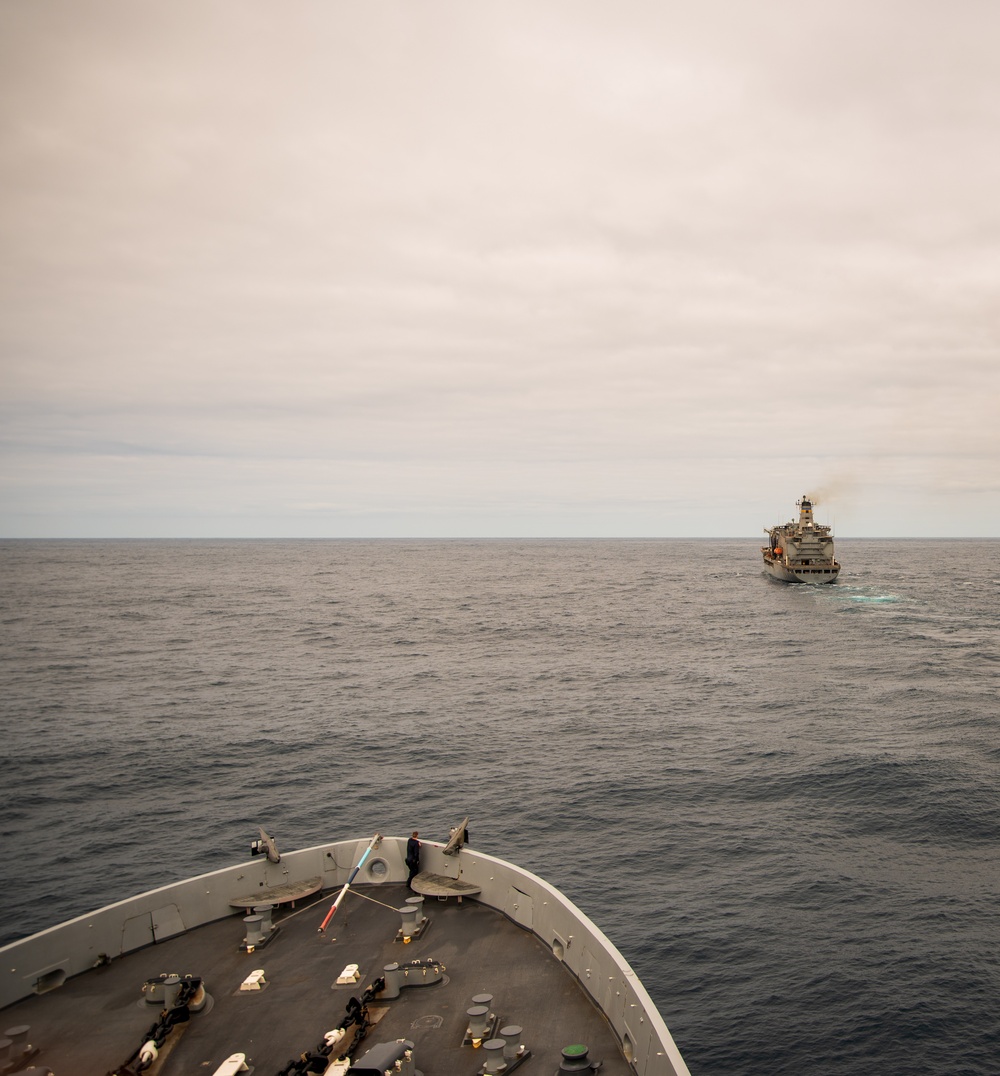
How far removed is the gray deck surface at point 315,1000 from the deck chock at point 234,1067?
0.24m

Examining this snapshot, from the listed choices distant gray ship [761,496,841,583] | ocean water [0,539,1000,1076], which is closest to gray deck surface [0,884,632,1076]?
ocean water [0,539,1000,1076]

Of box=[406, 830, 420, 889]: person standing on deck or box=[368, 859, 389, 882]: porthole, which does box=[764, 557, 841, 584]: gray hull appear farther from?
box=[368, 859, 389, 882]: porthole

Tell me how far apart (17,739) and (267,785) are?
22.1m

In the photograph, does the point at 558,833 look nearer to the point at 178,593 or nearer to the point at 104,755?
the point at 104,755

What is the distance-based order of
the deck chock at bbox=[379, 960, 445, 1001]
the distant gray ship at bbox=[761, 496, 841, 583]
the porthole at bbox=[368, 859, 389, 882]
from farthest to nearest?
the distant gray ship at bbox=[761, 496, 841, 583] → the porthole at bbox=[368, 859, 389, 882] → the deck chock at bbox=[379, 960, 445, 1001]

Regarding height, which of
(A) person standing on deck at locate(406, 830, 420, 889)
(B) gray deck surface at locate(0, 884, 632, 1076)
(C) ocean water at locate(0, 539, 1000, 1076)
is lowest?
(C) ocean water at locate(0, 539, 1000, 1076)

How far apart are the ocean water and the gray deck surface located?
8873mm

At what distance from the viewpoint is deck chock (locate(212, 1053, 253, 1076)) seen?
12.9 metres

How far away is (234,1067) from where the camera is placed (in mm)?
12961

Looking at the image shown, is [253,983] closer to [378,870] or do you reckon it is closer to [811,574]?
[378,870]

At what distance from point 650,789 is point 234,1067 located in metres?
33.1

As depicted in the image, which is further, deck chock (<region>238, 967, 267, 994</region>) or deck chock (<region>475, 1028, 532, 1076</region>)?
deck chock (<region>238, 967, 267, 994</region>)

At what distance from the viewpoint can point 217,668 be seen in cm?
8225

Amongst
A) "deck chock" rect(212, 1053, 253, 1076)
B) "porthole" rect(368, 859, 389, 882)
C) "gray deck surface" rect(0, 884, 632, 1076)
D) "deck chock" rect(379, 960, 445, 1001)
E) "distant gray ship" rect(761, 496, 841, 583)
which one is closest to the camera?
"deck chock" rect(212, 1053, 253, 1076)
